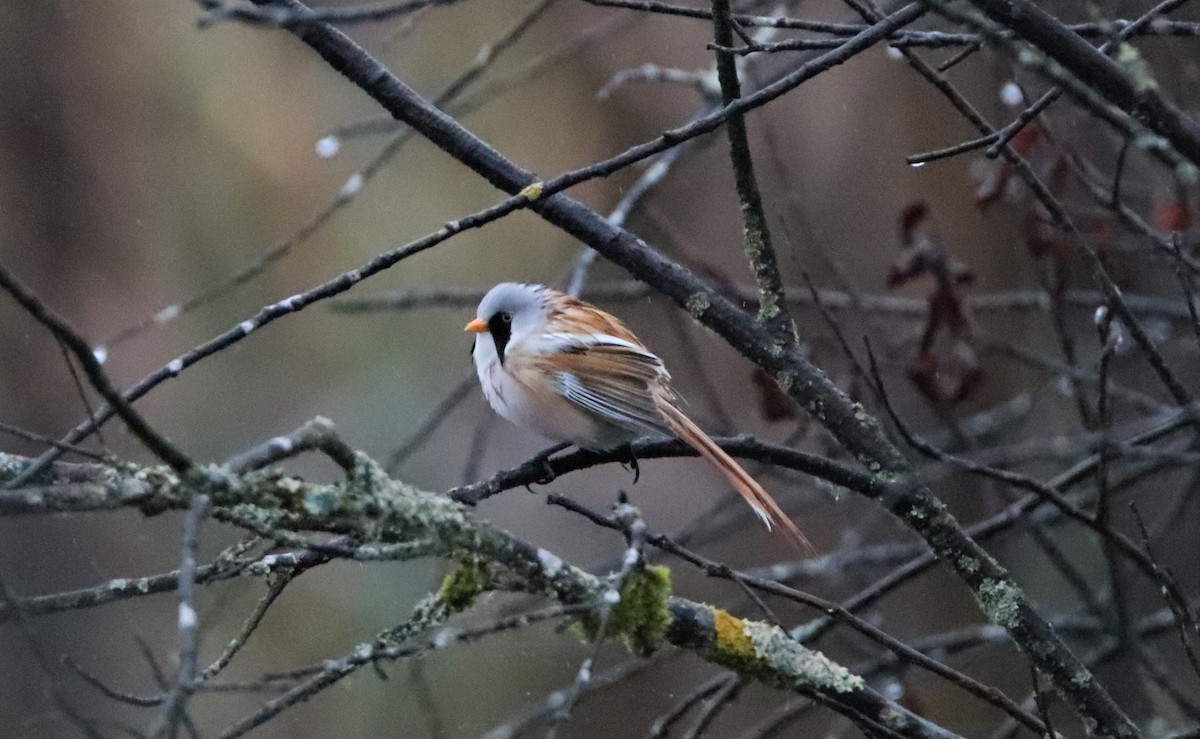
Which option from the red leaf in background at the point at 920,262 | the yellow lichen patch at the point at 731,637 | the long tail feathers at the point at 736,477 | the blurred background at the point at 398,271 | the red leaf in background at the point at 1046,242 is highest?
the blurred background at the point at 398,271

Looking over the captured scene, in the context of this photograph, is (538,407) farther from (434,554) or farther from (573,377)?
(434,554)

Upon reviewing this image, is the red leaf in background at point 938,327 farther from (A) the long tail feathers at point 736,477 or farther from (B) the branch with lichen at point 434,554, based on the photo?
(B) the branch with lichen at point 434,554

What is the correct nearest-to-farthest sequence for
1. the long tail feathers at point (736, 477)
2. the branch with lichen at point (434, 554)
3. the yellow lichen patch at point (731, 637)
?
the branch with lichen at point (434, 554) → the yellow lichen patch at point (731, 637) → the long tail feathers at point (736, 477)

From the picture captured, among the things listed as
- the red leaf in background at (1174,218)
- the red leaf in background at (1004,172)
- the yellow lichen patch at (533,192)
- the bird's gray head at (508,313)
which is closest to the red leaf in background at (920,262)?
the red leaf in background at (1004,172)

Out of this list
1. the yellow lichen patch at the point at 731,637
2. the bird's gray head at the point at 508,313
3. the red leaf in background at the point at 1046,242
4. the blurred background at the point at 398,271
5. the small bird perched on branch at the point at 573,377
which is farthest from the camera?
the blurred background at the point at 398,271

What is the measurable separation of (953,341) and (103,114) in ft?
15.6

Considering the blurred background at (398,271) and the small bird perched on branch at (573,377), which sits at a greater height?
the blurred background at (398,271)

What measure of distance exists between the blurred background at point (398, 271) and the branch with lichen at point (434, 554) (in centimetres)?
408

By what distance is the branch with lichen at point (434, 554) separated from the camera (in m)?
1.33

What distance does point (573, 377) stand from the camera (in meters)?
3.01

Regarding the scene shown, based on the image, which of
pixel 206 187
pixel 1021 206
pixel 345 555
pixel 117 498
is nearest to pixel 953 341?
pixel 1021 206

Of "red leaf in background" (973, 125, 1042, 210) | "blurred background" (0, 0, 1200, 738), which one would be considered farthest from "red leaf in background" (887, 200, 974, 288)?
"blurred background" (0, 0, 1200, 738)

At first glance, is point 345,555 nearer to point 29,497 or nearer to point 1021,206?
point 29,497

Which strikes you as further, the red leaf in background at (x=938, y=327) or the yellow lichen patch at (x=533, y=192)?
the red leaf in background at (x=938, y=327)
